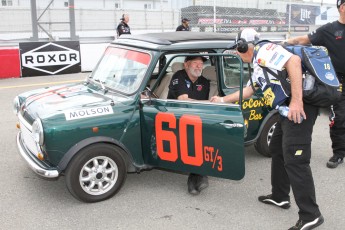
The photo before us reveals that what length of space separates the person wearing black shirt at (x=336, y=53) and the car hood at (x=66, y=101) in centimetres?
221

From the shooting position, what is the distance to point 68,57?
1175 cm

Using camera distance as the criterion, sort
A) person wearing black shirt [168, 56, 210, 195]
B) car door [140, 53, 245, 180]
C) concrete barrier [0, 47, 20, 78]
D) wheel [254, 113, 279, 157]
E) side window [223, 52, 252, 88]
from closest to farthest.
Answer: car door [140, 53, 245, 180]
person wearing black shirt [168, 56, 210, 195]
side window [223, 52, 252, 88]
wheel [254, 113, 279, 157]
concrete barrier [0, 47, 20, 78]

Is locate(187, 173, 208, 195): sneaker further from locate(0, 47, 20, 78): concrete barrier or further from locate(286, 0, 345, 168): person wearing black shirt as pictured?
locate(0, 47, 20, 78): concrete barrier

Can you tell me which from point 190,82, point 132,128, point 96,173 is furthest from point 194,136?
point 96,173

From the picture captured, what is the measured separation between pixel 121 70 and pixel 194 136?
3.93 feet

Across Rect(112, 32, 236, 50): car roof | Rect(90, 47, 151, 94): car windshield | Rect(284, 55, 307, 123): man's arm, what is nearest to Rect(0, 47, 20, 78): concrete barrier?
Rect(90, 47, 151, 94): car windshield

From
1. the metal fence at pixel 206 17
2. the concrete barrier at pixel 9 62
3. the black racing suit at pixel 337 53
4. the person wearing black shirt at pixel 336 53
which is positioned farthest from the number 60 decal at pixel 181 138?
the metal fence at pixel 206 17

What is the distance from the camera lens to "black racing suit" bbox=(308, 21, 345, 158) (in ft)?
15.2

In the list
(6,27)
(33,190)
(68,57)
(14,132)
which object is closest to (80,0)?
(6,27)

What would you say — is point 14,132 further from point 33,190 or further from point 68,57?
point 68,57

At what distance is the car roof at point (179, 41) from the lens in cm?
410

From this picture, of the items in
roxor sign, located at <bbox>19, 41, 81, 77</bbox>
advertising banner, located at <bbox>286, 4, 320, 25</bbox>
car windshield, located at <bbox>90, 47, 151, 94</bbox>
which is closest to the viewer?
car windshield, located at <bbox>90, 47, 151, 94</bbox>

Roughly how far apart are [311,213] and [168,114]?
1535 mm

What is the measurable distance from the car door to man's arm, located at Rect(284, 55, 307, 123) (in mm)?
619
